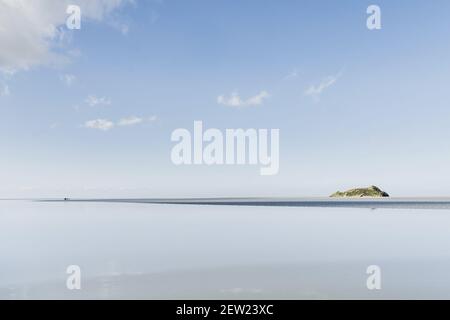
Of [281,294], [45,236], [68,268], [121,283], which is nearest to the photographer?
[281,294]

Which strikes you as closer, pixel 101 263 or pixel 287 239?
pixel 101 263

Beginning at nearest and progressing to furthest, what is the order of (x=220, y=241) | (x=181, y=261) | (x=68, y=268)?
(x=68, y=268) → (x=181, y=261) → (x=220, y=241)

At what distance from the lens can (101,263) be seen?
1689cm

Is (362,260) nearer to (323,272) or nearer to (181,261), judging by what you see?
(323,272)

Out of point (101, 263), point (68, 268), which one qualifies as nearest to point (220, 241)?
point (101, 263)

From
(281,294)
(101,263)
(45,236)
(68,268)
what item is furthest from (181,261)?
(45,236)

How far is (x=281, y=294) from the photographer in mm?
12250

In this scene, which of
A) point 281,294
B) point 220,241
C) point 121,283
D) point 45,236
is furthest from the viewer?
point 45,236

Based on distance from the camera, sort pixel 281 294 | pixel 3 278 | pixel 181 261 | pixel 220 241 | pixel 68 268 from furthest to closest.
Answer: pixel 220 241 → pixel 181 261 → pixel 68 268 → pixel 3 278 → pixel 281 294
